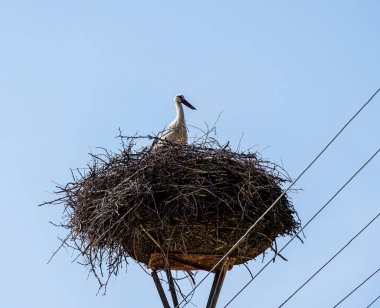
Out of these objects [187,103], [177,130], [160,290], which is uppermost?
[187,103]

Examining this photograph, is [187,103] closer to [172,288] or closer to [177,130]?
[177,130]

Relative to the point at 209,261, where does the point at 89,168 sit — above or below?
above

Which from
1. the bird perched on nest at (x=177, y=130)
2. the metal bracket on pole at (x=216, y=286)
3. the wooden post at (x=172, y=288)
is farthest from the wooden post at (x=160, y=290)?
the bird perched on nest at (x=177, y=130)

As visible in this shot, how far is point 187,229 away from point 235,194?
1.45ft

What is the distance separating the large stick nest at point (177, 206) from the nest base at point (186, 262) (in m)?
0.05

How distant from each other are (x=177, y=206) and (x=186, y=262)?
24.5 inches

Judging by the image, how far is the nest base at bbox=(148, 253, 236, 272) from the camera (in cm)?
734

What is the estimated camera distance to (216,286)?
737 cm

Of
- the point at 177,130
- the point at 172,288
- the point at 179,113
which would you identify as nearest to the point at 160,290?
the point at 172,288

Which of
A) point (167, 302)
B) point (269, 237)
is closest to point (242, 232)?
point (269, 237)

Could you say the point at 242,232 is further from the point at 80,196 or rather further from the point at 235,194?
the point at 80,196

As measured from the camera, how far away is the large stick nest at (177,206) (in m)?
7.02

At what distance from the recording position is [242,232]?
23.6 ft

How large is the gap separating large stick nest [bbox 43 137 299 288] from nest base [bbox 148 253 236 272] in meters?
0.05
